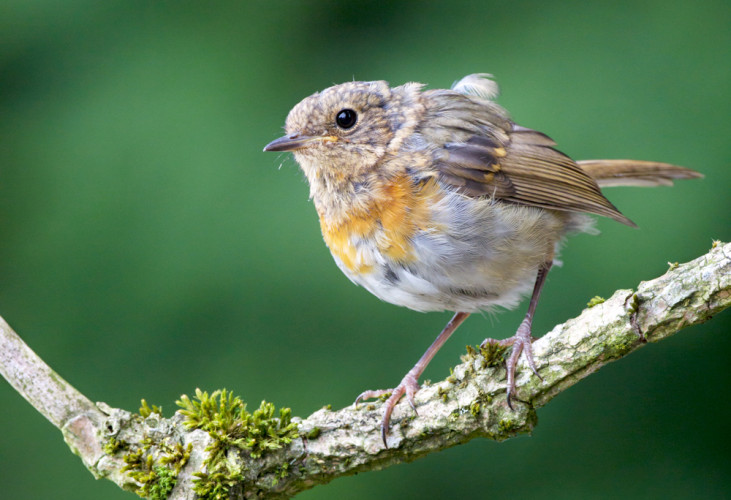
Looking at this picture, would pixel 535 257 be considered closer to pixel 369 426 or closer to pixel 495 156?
pixel 495 156

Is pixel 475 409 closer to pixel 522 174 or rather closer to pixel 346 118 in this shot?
pixel 522 174

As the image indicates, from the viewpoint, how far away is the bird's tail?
323 cm

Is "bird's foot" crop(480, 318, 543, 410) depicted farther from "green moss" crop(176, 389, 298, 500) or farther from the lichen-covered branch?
"green moss" crop(176, 389, 298, 500)

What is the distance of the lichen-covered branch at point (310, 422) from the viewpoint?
7.16ft

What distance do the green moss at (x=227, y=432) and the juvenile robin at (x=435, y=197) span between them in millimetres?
360

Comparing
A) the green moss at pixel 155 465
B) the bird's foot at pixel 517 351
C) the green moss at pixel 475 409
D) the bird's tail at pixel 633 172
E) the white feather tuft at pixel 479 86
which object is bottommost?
the green moss at pixel 155 465

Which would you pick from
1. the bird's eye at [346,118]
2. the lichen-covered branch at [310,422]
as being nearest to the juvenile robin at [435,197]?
the bird's eye at [346,118]

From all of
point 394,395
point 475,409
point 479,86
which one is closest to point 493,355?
point 475,409

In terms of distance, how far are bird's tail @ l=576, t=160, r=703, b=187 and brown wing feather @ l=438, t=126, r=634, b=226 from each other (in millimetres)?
275

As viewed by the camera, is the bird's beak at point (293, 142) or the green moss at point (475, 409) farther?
the bird's beak at point (293, 142)

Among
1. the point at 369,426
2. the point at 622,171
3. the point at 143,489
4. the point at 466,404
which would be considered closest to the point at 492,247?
the point at 466,404

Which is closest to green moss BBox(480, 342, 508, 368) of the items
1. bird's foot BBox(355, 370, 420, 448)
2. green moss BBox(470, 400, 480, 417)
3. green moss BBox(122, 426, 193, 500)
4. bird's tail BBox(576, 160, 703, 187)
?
green moss BBox(470, 400, 480, 417)

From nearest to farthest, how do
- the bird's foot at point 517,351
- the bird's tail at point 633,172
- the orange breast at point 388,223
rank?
the bird's foot at point 517,351 → the orange breast at point 388,223 → the bird's tail at point 633,172

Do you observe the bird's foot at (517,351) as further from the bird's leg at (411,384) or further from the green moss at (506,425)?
the bird's leg at (411,384)
